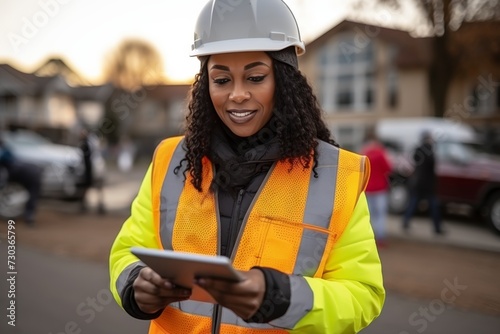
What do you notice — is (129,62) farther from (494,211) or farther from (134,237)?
(134,237)

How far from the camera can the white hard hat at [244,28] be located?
1.68 metres

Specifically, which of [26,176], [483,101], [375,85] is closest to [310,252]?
[26,176]

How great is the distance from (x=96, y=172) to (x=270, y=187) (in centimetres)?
1233

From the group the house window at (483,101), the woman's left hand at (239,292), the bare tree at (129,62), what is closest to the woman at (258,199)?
the woman's left hand at (239,292)

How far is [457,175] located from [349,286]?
9.99m

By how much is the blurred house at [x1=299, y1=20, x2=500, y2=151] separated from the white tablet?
25860 mm

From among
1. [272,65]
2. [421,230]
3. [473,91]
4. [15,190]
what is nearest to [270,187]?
[272,65]

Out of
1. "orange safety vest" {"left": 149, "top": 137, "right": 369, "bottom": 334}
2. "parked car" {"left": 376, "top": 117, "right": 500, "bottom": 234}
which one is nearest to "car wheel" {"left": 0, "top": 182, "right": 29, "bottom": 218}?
"parked car" {"left": 376, "top": 117, "right": 500, "bottom": 234}

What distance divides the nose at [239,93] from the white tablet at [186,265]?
2.13 feet

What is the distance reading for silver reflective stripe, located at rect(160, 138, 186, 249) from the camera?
1711mm

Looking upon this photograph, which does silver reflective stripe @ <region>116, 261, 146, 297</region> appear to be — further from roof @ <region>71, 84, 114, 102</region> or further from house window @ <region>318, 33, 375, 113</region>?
roof @ <region>71, 84, 114, 102</region>

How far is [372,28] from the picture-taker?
760 inches

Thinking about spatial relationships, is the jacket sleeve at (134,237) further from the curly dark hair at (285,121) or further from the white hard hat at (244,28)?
the white hard hat at (244,28)

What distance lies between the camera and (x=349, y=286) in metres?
1.57
